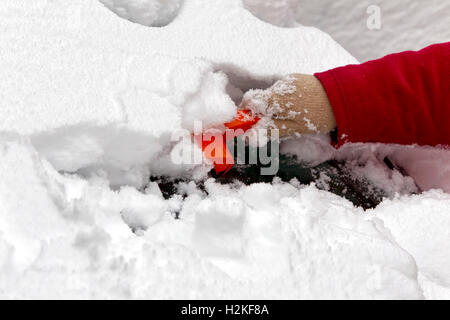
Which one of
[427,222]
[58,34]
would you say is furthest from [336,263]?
[58,34]

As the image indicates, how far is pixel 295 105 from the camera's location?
65 cm

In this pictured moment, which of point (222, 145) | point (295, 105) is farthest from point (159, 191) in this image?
point (295, 105)

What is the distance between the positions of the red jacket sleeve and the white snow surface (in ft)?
0.26

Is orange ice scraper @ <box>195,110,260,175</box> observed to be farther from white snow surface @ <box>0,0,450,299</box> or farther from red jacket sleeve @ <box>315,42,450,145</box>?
red jacket sleeve @ <box>315,42,450,145</box>

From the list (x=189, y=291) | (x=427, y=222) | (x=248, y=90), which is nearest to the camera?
(x=189, y=291)

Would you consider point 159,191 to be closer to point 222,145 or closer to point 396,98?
point 222,145

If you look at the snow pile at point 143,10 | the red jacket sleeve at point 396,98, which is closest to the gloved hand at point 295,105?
the red jacket sleeve at point 396,98

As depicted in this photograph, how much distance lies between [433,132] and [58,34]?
649mm

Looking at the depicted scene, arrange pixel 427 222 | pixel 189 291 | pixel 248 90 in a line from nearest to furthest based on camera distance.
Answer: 1. pixel 189 291
2. pixel 427 222
3. pixel 248 90

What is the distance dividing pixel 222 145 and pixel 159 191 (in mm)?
134

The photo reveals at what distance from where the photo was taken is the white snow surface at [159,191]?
1.19ft

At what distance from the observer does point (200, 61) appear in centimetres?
64
